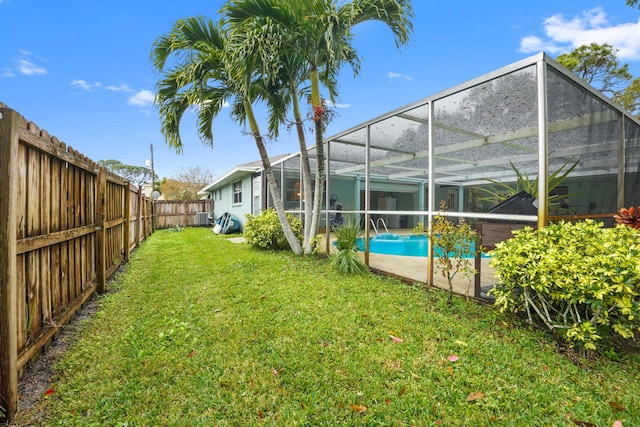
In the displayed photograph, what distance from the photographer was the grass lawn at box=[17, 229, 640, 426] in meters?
1.79

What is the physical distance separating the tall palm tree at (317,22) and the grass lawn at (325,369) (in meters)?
4.11

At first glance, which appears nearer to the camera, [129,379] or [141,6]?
[129,379]

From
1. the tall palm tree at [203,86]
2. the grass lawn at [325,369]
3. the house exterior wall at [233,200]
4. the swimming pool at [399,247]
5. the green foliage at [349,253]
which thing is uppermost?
the tall palm tree at [203,86]

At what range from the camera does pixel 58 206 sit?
2734 mm

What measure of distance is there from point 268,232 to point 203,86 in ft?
12.4

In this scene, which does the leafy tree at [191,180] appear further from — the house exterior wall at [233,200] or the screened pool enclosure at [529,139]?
the screened pool enclosure at [529,139]

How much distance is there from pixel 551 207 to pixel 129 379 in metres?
4.95

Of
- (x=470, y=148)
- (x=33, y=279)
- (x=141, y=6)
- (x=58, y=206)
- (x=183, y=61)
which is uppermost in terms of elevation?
(x=141, y=6)

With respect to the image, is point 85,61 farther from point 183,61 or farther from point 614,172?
point 614,172

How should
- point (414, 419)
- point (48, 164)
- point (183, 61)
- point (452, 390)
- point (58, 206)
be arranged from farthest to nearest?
point (183, 61), point (58, 206), point (48, 164), point (452, 390), point (414, 419)

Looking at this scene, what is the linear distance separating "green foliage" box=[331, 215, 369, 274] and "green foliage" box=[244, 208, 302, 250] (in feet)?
8.02

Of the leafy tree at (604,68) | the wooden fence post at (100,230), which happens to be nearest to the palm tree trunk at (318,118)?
the wooden fence post at (100,230)

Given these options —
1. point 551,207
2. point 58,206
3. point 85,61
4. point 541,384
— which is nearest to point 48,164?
point 58,206

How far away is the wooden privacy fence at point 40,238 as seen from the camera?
5.63 feet
